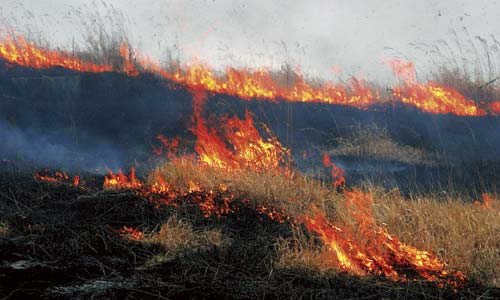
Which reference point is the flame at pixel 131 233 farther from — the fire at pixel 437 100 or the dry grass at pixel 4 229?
the fire at pixel 437 100

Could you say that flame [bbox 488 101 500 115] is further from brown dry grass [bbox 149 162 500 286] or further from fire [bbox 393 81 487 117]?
brown dry grass [bbox 149 162 500 286]

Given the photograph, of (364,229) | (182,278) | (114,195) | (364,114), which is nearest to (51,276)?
(182,278)

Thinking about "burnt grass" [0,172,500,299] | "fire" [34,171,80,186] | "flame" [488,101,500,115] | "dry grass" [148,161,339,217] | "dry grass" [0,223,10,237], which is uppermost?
"flame" [488,101,500,115]

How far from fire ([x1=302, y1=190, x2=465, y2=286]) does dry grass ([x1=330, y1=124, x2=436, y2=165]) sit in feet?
21.4

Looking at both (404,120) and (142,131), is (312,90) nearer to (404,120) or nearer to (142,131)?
(404,120)

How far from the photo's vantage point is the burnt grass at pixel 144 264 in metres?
3.21

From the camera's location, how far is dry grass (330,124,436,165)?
11086 mm

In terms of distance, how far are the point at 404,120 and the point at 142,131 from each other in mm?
7115

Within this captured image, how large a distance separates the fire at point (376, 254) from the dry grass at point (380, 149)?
21.4 ft

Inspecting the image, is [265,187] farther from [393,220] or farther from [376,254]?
[376,254]

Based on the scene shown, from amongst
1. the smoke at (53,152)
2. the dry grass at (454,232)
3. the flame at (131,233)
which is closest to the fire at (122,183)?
the flame at (131,233)

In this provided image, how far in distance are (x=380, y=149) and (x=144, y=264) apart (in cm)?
890

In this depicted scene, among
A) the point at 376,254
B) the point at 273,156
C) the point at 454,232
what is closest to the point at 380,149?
the point at 273,156

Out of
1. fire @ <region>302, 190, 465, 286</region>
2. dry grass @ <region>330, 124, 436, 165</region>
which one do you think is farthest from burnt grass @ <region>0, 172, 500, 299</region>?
dry grass @ <region>330, 124, 436, 165</region>
